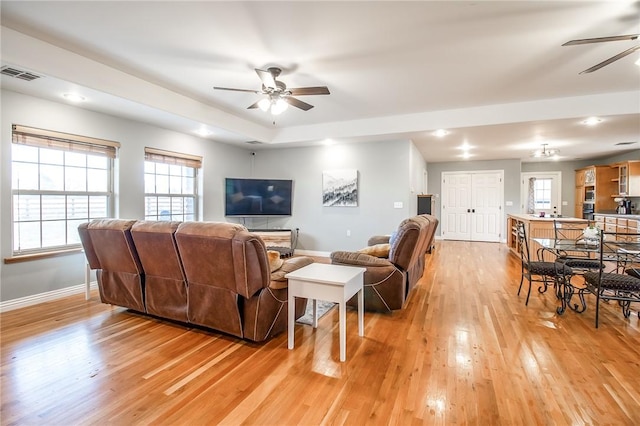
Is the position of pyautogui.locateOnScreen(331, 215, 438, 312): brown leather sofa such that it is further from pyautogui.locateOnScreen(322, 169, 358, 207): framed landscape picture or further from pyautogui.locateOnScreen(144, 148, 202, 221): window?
pyautogui.locateOnScreen(144, 148, 202, 221): window

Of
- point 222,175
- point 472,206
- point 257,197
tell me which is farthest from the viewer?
A: point 472,206

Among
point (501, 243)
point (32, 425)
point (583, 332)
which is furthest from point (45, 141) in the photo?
point (501, 243)

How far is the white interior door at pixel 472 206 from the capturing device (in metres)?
9.11

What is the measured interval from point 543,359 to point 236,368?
2312mm

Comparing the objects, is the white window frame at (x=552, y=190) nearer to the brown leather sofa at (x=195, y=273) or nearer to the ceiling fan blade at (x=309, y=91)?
the ceiling fan blade at (x=309, y=91)

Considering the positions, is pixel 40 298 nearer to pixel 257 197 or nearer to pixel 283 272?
pixel 283 272

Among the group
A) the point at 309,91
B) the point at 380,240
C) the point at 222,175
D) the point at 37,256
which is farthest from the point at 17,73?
the point at 380,240

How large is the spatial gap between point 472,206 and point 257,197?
6.44 m

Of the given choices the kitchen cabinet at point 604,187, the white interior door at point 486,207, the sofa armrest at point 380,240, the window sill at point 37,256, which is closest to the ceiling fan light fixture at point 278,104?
the sofa armrest at point 380,240

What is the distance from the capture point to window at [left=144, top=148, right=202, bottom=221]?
5137mm

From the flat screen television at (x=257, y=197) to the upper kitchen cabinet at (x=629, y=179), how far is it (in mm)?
7612

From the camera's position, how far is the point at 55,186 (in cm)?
395

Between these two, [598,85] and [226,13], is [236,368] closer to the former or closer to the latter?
[226,13]

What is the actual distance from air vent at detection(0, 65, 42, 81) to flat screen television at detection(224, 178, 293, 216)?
142 inches
